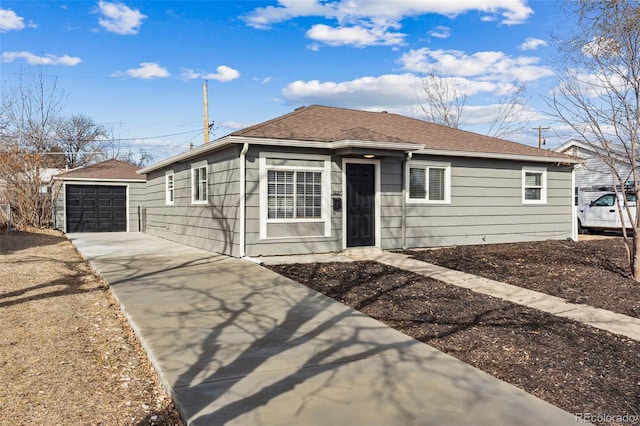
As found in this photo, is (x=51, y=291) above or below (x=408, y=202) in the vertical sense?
below

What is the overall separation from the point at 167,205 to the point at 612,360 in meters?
14.1

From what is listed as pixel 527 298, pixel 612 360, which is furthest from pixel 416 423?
pixel 527 298

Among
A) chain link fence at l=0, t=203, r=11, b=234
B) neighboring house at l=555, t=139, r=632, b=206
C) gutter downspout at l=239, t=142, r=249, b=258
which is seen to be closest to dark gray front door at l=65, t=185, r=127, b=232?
chain link fence at l=0, t=203, r=11, b=234

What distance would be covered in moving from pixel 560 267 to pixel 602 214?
10.1 m

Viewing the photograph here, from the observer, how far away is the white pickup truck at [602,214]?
56.3ft

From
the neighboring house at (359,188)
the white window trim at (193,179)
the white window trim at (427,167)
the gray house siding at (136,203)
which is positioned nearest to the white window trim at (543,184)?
the neighboring house at (359,188)

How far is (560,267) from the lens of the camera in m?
9.23

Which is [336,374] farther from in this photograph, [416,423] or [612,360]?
[612,360]

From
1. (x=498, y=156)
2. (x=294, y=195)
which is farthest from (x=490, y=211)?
(x=294, y=195)

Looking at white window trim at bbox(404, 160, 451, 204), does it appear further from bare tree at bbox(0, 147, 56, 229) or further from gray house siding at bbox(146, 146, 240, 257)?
bare tree at bbox(0, 147, 56, 229)

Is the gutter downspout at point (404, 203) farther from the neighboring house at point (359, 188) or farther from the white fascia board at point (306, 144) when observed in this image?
the white fascia board at point (306, 144)

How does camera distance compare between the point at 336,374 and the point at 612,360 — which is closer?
the point at 336,374

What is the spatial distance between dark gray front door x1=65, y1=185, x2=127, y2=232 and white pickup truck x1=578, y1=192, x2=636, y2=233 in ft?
59.7

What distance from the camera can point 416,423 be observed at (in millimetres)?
3020
